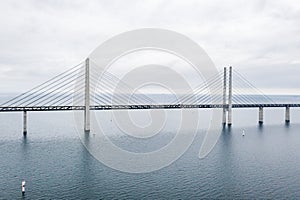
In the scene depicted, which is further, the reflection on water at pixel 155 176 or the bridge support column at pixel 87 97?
the bridge support column at pixel 87 97

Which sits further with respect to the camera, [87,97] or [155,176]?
[87,97]

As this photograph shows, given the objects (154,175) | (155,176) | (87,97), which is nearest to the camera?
(155,176)

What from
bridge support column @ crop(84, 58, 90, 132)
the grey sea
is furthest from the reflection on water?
bridge support column @ crop(84, 58, 90, 132)

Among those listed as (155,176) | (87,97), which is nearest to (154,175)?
(155,176)

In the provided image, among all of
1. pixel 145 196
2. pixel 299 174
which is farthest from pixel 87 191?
pixel 299 174

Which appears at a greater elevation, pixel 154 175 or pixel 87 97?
pixel 87 97

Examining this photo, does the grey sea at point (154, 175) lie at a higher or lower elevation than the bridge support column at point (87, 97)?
lower

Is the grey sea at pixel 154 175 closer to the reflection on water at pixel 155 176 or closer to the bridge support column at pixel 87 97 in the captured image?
the reflection on water at pixel 155 176

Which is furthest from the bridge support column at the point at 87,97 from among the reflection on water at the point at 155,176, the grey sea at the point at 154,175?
the reflection on water at the point at 155,176

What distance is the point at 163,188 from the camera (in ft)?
104

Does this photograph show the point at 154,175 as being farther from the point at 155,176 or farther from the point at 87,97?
the point at 87,97

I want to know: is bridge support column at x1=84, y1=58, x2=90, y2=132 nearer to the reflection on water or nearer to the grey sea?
the grey sea

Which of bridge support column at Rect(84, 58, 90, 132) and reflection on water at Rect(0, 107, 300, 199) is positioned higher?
bridge support column at Rect(84, 58, 90, 132)

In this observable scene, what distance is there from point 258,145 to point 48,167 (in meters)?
42.4
